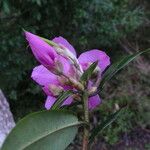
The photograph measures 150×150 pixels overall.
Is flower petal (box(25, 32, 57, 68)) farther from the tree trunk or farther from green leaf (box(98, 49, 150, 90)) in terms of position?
the tree trunk

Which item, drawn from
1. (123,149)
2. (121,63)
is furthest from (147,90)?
(121,63)

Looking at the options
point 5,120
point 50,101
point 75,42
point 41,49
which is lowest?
point 75,42

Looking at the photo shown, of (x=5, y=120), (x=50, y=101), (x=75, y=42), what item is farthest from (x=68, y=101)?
(x=75, y=42)

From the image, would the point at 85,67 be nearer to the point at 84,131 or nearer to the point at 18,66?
the point at 84,131


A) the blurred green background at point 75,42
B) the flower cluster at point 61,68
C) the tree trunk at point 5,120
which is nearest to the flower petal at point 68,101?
the flower cluster at point 61,68

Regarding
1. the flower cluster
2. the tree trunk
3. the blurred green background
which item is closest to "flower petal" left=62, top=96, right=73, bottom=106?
the flower cluster

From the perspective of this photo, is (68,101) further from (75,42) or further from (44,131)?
(75,42)
